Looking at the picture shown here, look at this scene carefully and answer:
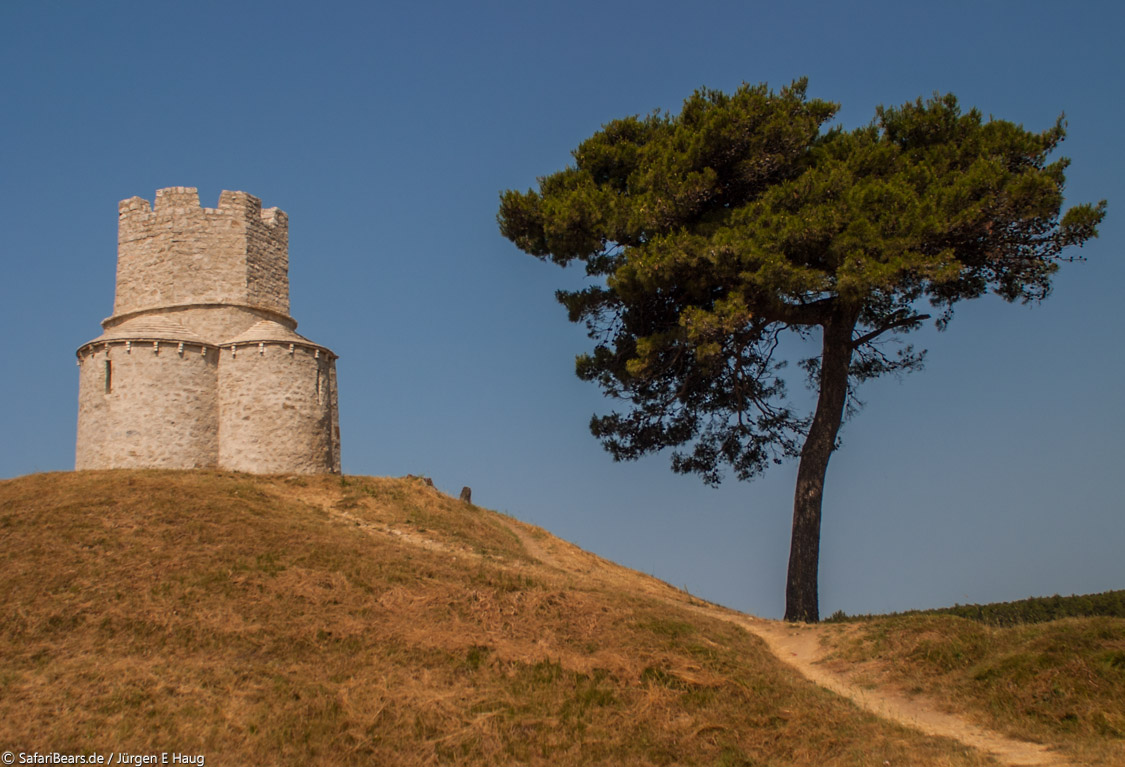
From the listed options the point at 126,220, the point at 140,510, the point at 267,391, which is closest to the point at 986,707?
the point at 140,510

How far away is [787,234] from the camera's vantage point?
1970 cm

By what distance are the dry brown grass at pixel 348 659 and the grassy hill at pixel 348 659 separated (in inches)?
1.5

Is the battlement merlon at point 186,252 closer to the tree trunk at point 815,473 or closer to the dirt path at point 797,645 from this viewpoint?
the dirt path at point 797,645

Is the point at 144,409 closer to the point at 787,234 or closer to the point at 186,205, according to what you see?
the point at 186,205

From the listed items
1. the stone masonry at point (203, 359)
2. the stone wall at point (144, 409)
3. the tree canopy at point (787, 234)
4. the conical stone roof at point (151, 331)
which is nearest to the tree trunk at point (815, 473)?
the tree canopy at point (787, 234)

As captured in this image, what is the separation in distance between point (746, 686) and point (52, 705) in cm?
964

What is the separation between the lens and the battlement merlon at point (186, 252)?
27297mm

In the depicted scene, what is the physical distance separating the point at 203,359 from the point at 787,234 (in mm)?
16726

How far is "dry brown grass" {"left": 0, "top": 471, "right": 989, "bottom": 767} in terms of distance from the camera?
37.7ft

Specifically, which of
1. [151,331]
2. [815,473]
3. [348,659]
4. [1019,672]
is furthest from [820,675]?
[151,331]

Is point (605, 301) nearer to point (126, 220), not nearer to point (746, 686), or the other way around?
point (746, 686)

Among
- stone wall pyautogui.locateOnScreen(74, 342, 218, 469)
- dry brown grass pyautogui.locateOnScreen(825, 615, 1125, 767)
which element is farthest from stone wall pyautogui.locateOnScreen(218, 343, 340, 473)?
dry brown grass pyautogui.locateOnScreen(825, 615, 1125, 767)

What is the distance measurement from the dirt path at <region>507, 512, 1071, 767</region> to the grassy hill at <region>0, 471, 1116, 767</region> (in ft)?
1.96

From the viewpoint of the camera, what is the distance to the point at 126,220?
1112 inches
